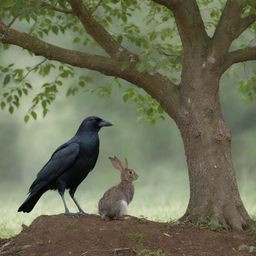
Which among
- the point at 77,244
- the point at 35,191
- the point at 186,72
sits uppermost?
the point at 186,72

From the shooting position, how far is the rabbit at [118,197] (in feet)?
24.7

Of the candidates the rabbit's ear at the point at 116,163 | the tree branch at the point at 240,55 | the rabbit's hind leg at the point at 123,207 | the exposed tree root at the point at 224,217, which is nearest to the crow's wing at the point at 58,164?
the rabbit's ear at the point at 116,163

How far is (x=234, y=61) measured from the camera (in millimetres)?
8719

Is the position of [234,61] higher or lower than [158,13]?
lower

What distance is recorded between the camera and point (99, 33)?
334 inches

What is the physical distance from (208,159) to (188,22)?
1.80 m

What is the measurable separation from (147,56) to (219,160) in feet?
6.31

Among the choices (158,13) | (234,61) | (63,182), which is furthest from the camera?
(158,13)

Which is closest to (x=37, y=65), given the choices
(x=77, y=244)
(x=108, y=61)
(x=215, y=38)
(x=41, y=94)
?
(x=41, y=94)

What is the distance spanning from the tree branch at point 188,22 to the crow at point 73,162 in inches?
61.3

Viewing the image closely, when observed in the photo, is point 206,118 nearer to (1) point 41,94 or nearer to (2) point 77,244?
(2) point 77,244

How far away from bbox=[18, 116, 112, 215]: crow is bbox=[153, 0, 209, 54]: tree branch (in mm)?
1557

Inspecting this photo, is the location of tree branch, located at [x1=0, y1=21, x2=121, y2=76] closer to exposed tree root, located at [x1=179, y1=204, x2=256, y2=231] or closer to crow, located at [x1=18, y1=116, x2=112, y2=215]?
crow, located at [x1=18, y1=116, x2=112, y2=215]

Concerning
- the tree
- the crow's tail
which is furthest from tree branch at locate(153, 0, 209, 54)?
the crow's tail
